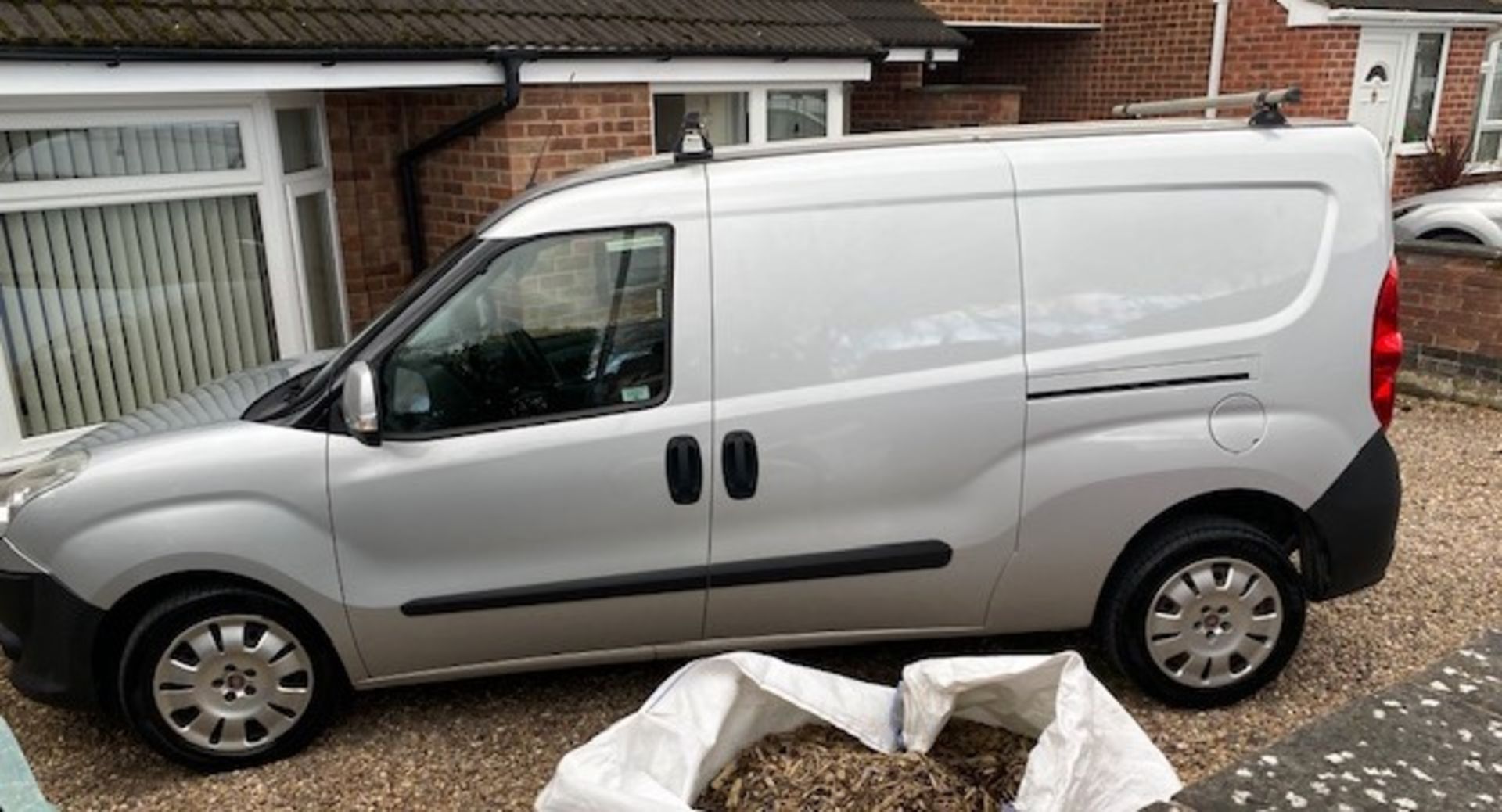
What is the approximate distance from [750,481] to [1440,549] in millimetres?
3650

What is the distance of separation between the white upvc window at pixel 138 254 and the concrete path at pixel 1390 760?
19.4 feet

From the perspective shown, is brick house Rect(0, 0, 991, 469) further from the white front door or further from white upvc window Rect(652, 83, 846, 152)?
the white front door

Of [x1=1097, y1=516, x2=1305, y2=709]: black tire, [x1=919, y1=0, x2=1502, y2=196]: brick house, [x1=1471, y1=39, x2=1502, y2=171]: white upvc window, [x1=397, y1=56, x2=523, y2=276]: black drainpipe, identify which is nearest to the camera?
[x1=1097, y1=516, x2=1305, y2=709]: black tire

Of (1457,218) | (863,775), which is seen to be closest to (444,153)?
(863,775)

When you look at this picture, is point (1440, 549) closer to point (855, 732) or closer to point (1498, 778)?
point (855, 732)

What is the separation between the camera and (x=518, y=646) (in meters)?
3.53

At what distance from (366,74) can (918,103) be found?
597cm

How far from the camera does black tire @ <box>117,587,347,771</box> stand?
3348 millimetres

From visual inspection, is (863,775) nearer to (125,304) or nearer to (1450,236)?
(125,304)

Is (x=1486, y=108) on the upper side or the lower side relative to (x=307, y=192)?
upper

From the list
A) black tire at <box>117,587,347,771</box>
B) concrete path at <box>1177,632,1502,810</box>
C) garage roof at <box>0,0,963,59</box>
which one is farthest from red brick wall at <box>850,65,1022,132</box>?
concrete path at <box>1177,632,1502,810</box>

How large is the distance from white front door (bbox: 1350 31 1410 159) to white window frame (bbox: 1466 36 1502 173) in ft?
6.05

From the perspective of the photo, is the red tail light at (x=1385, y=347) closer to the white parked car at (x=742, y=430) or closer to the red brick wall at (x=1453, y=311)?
the white parked car at (x=742, y=430)

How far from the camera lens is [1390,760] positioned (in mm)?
1363
